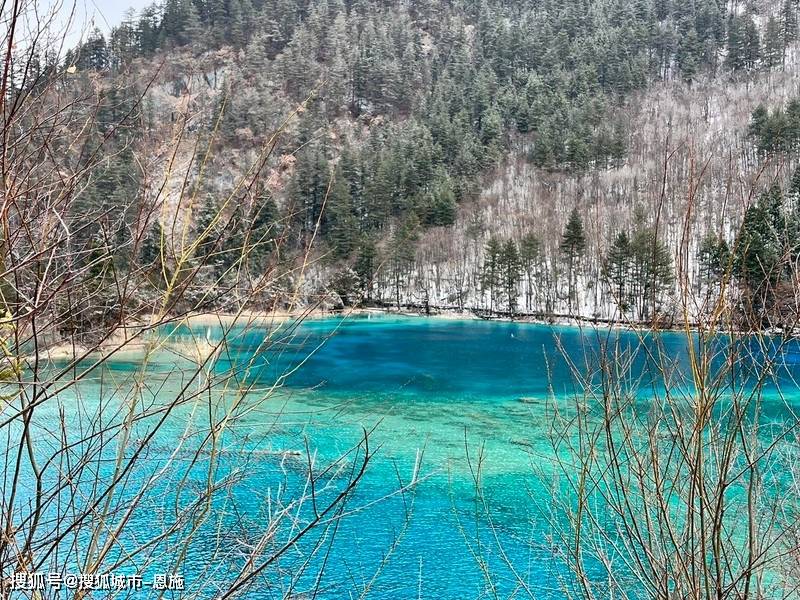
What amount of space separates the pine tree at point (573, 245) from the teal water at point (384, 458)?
1673 cm

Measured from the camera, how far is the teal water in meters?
3.22

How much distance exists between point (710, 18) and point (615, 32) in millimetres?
11786

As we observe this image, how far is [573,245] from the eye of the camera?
4691 cm

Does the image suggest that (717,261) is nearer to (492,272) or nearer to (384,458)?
(384,458)

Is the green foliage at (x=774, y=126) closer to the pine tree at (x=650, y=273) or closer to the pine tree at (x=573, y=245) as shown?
the pine tree at (x=573, y=245)

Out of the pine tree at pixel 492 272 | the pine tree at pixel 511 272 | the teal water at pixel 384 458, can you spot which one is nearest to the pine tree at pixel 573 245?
the pine tree at pixel 511 272

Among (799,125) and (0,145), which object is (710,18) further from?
(0,145)

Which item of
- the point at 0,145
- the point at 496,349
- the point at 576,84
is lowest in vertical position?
the point at 496,349

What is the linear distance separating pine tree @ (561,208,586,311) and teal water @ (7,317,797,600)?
16730 mm

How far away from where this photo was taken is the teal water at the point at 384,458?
3223 millimetres

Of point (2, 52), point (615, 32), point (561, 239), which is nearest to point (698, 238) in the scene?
point (561, 239)

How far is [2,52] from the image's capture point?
187 centimetres

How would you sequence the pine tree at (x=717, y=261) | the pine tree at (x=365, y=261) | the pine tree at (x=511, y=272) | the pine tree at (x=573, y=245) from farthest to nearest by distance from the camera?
the pine tree at (x=511, y=272), the pine tree at (x=573, y=245), the pine tree at (x=365, y=261), the pine tree at (x=717, y=261)

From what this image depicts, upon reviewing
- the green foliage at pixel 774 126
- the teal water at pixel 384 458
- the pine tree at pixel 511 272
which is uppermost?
the green foliage at pixel 774 126
